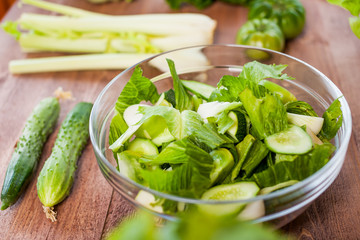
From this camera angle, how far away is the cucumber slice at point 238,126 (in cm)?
102

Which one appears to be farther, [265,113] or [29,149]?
[29,149]

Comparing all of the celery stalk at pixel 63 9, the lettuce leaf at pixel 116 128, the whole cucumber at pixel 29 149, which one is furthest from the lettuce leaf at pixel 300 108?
the celery stalk at pixel 63 9

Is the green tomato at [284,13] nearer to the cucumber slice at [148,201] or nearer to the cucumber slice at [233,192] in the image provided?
the cucumber slice at [233,192]

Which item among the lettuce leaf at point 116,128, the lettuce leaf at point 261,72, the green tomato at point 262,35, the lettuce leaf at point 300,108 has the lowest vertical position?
the green tomato at point 262,35

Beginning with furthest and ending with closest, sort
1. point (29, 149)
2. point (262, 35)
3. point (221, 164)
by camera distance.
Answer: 1. point (262, 35)
2. point (29, 149)
3. point (221, 164)

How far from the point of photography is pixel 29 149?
51.6 inches

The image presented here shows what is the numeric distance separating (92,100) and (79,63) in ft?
0.88

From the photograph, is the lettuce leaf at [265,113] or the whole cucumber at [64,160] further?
the whole cucumber at [64,160]

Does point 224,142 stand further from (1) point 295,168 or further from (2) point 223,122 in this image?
(1) point 295,168

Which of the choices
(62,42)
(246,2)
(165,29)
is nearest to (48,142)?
(62,42)

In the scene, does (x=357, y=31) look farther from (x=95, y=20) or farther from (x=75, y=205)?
(x=95, y=20)

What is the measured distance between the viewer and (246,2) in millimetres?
2203

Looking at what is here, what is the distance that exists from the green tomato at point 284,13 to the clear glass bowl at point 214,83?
0.63 meters

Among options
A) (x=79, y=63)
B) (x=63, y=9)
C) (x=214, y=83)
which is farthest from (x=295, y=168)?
(x=63, y=9)
